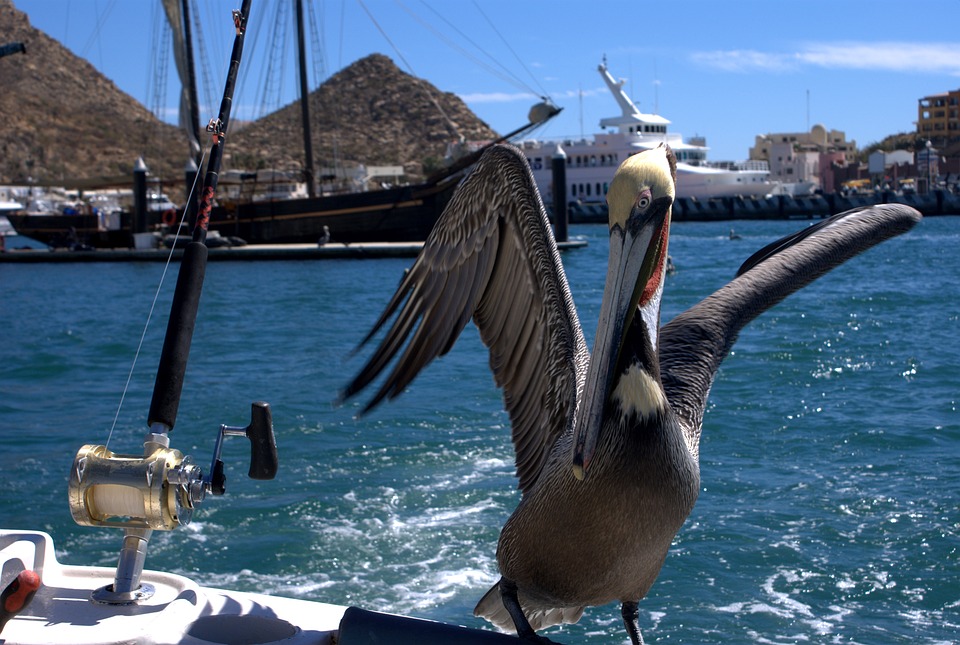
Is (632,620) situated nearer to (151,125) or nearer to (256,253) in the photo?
(256,253)

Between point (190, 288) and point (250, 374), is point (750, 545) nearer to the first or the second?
point (190, 288)

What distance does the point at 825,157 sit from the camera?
94.7 meters

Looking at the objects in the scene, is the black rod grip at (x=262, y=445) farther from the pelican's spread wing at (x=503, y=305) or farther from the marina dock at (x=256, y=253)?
the marina dock at (x=256, y=253)

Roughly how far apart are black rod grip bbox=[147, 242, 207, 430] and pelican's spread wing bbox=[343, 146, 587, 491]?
2.00ft

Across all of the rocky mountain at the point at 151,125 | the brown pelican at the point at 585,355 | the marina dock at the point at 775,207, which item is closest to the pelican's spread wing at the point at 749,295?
the brown pelican at the point at 585,355

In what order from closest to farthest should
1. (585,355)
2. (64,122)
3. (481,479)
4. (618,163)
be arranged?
(585,355)
(481,479)
(618,163)
(64,122)

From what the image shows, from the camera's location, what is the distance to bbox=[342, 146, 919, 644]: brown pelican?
2.77m

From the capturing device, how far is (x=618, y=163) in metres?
68.9

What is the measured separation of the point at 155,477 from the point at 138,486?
0.15ft

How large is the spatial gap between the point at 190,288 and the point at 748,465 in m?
6.85

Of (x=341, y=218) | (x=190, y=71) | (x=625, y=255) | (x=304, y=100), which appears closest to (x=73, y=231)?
(x=190, y=71)

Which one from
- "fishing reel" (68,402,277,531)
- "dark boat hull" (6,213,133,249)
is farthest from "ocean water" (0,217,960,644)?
"dark boat hull" (6,213,133,249)

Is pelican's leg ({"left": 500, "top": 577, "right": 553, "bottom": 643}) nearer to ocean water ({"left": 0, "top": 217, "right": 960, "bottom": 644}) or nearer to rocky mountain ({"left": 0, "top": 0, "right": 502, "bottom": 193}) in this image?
ocean water ({"left": 0, "top": 217, "right": 960, "bottom": 644})

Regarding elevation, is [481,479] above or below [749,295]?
below
